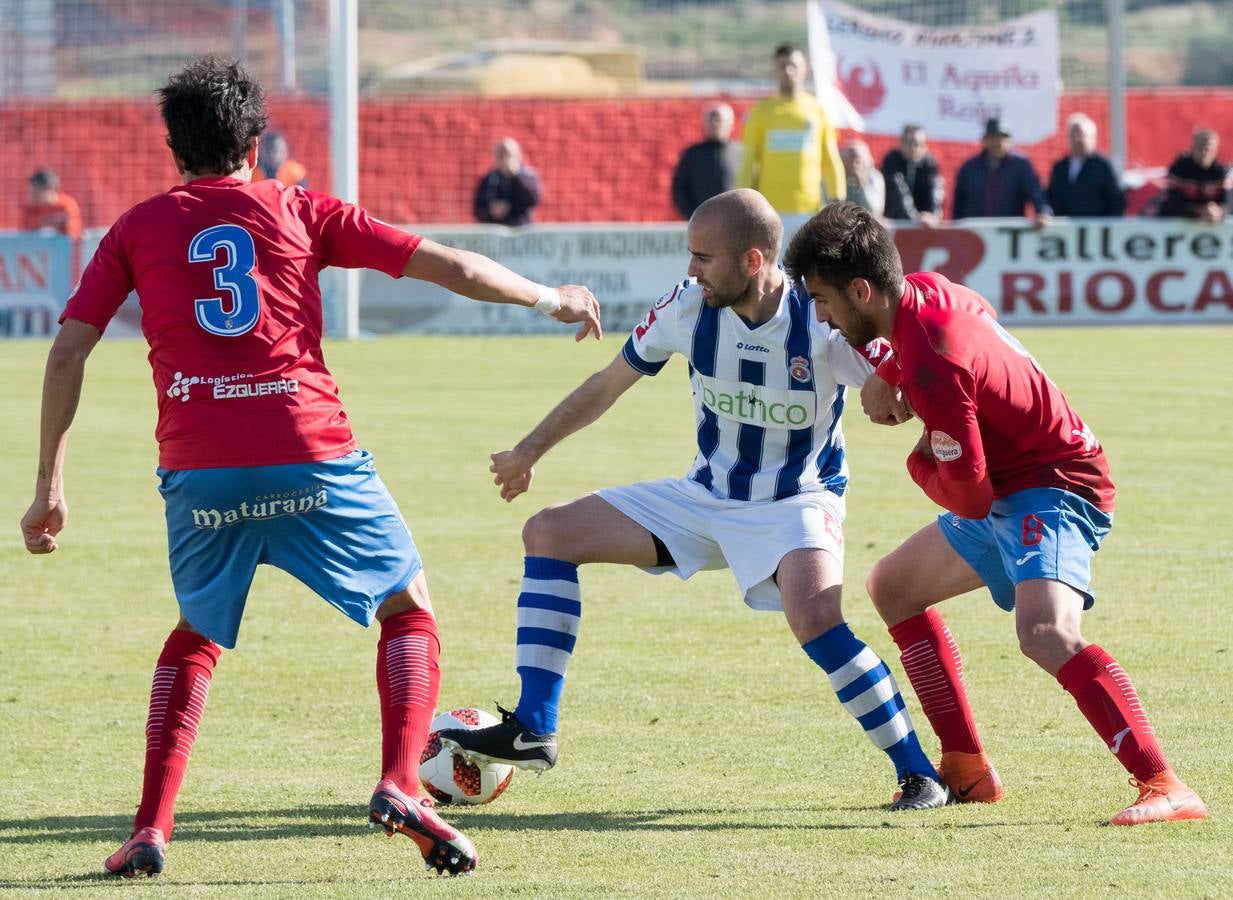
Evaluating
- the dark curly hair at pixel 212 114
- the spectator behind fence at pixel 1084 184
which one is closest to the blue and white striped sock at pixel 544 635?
the dark curly hair at pixel 212 114

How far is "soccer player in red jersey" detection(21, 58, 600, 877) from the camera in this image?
4.37 m

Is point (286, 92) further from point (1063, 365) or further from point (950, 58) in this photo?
point (1063, 365)

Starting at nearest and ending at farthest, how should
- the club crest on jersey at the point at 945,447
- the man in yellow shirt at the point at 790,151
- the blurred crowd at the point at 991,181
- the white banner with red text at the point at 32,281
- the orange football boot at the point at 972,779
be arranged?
1. the club crest on jersey at the point at 945,447
2. the orange football boot at the point at 972,779
3. the man in yellow shirt at the point at 790,151
4. the white banner with red text at the point at 32,281
5. the blurred crowd at the point at 991,181

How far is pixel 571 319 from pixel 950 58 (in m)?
18.6

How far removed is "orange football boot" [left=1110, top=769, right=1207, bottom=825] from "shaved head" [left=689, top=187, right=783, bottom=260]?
5.49 feet

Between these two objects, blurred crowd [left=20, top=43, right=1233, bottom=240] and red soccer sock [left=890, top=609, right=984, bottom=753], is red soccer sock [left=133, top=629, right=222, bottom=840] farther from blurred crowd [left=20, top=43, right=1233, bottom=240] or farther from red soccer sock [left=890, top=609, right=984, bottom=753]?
blurred crowd [left=20, top=43, right=1233, bottom=240]

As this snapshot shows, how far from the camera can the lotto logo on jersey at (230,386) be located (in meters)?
4.39

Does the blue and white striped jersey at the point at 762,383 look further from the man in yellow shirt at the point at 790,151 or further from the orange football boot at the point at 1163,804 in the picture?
the man in yellow shirt at the point at 790,151

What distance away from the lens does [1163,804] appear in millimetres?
4617

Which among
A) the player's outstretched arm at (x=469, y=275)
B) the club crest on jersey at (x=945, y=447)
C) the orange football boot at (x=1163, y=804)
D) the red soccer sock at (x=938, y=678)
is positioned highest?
the player's outstretched arm at (x=469, y=275)

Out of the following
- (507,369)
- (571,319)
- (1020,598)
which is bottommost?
(507,369)

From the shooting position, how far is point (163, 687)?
4.54m

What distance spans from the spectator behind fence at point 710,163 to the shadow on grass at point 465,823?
47.3ft

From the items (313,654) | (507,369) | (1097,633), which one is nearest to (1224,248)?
(507,369)
